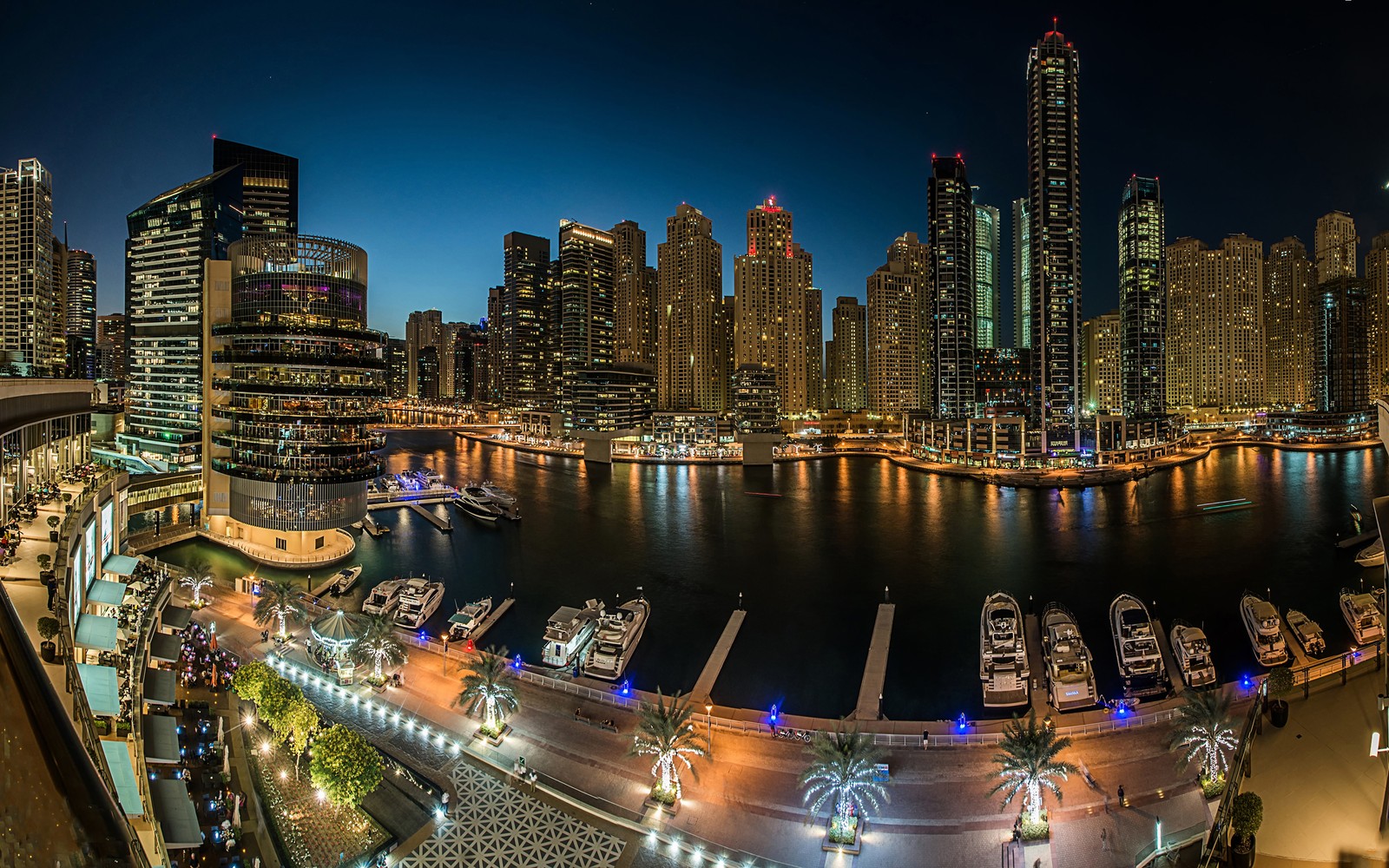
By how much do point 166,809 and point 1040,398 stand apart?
93721 mm

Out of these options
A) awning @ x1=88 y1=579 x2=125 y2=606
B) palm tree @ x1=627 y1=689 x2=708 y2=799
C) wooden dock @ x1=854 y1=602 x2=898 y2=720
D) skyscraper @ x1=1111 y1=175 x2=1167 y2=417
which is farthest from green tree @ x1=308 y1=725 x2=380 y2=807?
skyscraper @ x1=1111 y1=175 x2=1167 y2=417

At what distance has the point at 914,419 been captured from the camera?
→ 9331cm

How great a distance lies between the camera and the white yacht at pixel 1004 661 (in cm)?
1891

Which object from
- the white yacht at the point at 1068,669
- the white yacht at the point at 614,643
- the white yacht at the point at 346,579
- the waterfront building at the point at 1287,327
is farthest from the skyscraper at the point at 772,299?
the white yacht at the point at 1068,669

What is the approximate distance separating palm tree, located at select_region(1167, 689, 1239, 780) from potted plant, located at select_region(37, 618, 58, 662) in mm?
18720

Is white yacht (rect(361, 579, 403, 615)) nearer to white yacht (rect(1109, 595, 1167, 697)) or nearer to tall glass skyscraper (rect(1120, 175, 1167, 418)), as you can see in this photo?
white yacht (rect(1109, 595, 1167, 697))

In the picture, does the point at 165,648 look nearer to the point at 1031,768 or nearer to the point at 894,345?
the point at 1031,768

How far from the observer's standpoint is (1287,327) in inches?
5012

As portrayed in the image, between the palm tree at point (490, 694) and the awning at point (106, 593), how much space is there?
7557 mm

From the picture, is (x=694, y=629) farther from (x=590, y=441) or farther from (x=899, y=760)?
(x=590, y=441)

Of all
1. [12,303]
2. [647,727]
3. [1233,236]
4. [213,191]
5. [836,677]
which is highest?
[1233,236]

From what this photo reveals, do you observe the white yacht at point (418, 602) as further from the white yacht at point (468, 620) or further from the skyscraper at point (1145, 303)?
the skyscraper at point (1145, 303)

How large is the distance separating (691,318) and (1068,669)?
413 ft

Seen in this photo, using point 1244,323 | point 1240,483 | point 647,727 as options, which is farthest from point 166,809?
point 1244,323
